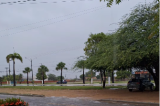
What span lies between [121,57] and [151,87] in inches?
330

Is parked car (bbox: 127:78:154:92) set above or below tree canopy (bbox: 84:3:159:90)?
below

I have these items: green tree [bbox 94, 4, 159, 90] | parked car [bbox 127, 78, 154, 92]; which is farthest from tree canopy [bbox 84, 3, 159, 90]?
parked car [bbox 127, 78, 154, 92]

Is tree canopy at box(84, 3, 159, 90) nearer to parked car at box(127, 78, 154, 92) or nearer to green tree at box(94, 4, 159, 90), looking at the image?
green tree at box(94, 4, 159, 90)

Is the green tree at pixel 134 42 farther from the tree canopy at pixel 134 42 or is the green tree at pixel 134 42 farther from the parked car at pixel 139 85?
the parked car at pixel 139 85

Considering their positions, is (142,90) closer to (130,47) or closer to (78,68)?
(130,47)

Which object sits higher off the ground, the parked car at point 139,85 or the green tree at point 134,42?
the green tree at point 134,42

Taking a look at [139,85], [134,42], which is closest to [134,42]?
[134,42]

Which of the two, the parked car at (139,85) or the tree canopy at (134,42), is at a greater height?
the tree canopy at (134,42)

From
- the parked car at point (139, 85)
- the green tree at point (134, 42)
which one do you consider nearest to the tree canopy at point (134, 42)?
the green tree at point (134, 42)

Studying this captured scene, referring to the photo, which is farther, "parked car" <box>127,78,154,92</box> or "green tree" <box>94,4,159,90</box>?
"parked car" <box>127,78,154,92</box>

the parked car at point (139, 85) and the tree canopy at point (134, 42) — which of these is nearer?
the tree canopy at point (134, 42)

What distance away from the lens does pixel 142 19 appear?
20.5m

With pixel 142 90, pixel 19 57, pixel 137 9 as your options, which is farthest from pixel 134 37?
pixel 19 57

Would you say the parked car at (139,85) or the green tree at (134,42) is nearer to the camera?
the green tree at (134,42)
